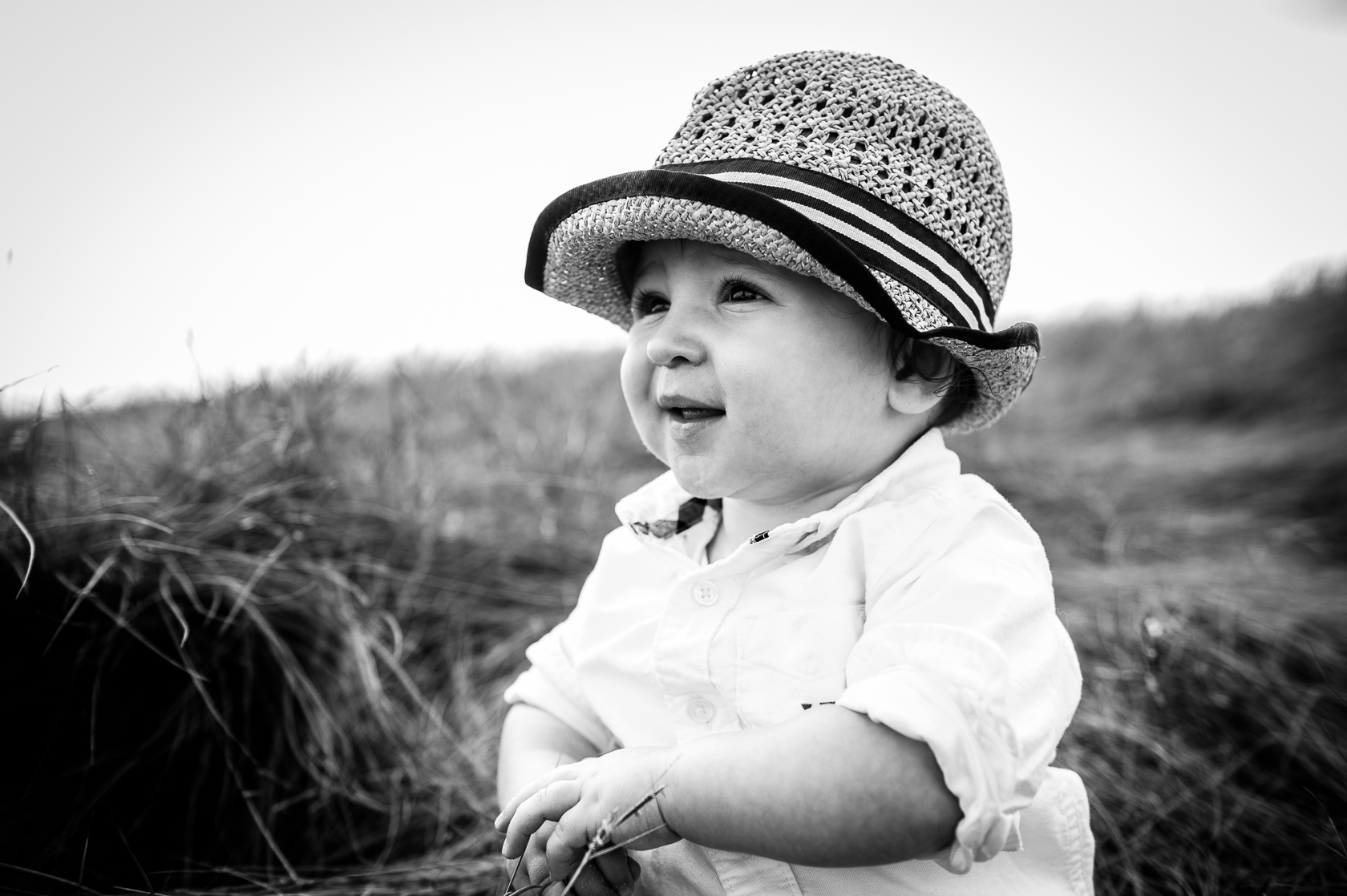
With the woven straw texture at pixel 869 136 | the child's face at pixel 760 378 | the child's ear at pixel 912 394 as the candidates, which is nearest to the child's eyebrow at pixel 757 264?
the child's face at pixel 760 378

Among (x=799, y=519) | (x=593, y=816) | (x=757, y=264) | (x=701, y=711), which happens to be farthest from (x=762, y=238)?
(x=593, y=816)

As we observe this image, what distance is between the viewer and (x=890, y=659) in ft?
3.57

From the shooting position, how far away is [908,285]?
1235 mm

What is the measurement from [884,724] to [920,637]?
0.12 m

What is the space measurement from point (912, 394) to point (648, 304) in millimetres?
476

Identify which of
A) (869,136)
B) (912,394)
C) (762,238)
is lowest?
(912,394)

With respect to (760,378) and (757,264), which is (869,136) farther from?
(760,378)

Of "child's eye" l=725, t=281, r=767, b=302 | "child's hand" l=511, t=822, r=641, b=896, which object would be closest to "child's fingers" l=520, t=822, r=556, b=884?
"child's hand" l=511, t=822, r=641, b=896

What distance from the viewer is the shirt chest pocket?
123 centimetres

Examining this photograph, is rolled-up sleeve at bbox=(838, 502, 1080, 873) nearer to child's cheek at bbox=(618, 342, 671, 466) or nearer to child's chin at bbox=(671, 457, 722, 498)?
child's chin at bbox=(671, 457, 722, 498)

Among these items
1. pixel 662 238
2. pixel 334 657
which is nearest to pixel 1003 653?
pixel 662 238

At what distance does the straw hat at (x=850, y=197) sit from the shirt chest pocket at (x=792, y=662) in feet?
1.44

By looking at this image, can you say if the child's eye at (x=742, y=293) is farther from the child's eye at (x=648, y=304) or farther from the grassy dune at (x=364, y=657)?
the grassy dune at (x=364, y=657)

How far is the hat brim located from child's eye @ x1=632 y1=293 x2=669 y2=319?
0.10 m
